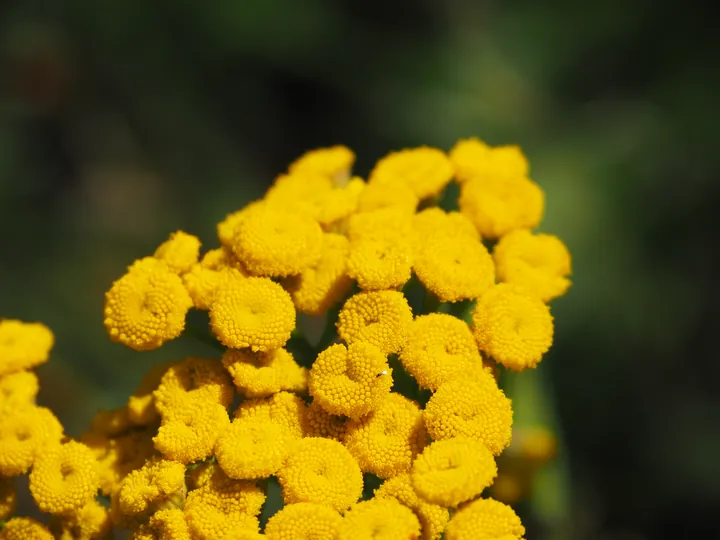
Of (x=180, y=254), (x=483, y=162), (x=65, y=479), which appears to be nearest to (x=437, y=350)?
(x=180, y=254)

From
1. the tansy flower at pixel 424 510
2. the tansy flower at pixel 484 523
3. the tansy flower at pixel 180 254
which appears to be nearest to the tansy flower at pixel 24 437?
the tansy flower at pixel 180 254

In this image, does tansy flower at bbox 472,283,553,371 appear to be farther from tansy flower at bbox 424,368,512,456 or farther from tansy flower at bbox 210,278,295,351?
tansy flower at bbox 210,278,295,351

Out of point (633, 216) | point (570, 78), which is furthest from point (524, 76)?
point (633, 216)

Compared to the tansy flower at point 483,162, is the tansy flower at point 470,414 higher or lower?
lower

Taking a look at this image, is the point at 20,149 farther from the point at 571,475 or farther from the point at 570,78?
the point at 571,475

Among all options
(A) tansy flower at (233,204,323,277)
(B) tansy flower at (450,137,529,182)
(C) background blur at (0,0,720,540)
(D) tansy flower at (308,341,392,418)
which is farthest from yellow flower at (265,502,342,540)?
(C) background blur at (0,0,720,540)

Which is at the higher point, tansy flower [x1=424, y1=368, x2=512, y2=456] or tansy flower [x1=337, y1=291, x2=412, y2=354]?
tansy flower [x1=337, y1=291, x2=412, y2=354]

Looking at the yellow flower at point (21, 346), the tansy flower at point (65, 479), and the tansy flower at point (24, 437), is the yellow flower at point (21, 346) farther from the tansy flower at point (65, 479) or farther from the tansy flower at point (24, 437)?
the tansy flower at point (65, 479)
